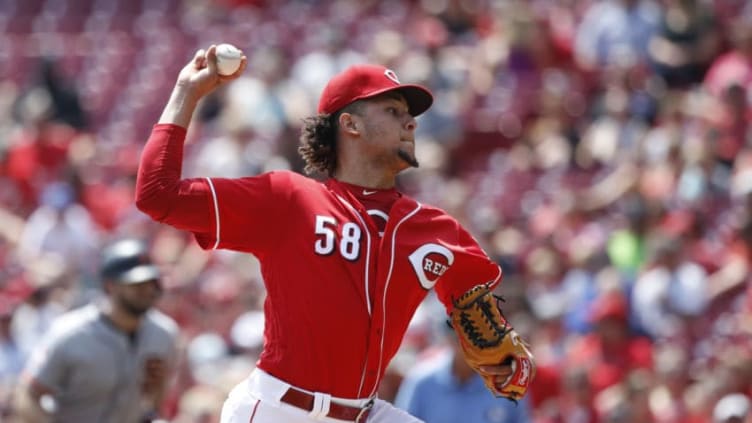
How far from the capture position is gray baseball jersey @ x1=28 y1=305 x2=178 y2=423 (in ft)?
22.6

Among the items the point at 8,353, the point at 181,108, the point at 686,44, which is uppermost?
the point at 181,108

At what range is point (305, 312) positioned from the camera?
460 centimetres

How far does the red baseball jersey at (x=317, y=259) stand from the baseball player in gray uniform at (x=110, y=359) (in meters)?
2.41

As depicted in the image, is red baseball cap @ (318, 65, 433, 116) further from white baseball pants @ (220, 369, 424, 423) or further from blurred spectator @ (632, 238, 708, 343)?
blurred spectator @ (632, 238, 708, 343)

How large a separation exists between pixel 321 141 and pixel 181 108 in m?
0.67

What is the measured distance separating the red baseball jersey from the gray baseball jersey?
243 centimetres

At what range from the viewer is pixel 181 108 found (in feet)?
14.8

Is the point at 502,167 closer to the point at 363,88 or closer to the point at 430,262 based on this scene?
the point at 363,88

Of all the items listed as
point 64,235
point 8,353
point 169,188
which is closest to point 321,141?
point 169,188

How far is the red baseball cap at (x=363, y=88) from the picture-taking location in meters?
4.88

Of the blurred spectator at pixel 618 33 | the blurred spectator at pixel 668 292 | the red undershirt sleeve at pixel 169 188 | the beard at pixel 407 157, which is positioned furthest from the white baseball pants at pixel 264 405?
the blurred spectator at pixel 618 33

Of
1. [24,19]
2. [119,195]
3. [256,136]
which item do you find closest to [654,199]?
[256,136]

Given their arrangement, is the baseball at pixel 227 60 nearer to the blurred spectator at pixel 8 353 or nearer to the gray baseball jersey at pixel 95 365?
the gray baseball jersey at pixel 95 365

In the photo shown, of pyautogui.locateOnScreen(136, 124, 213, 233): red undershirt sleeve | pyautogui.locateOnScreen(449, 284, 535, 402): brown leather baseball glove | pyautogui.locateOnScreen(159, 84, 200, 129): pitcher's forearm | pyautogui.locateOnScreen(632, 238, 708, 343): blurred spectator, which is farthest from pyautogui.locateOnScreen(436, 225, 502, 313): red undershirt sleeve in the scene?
pyautogui.locateOnScreen(632, 238, 708, 343): blurred spectator
